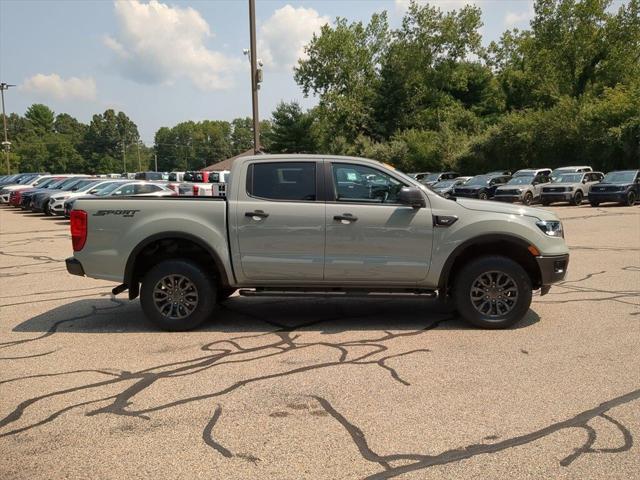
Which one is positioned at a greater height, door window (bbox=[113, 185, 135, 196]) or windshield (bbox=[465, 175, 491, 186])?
windshield (bbox=[465, 175, 491, 186])

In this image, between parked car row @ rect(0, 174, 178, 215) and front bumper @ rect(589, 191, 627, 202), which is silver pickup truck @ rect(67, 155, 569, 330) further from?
front bumper @ rect(589, 191, 627, 202)

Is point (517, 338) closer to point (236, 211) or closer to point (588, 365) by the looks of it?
point (588, 365)

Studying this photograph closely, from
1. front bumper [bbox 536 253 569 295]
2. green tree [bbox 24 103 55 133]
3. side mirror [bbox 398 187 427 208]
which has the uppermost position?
green tree [bbox 24 103 55 133]

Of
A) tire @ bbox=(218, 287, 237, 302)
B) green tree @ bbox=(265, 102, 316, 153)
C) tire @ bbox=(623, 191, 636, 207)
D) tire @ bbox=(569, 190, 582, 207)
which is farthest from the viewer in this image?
green tree @ bbox=(265, 102, 316, 153)

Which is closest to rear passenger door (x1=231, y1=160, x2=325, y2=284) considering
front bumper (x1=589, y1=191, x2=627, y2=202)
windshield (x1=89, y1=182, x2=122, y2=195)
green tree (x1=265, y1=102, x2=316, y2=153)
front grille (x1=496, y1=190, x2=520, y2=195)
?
windshield (x1=89, y1=182, x2=122, y2=195)

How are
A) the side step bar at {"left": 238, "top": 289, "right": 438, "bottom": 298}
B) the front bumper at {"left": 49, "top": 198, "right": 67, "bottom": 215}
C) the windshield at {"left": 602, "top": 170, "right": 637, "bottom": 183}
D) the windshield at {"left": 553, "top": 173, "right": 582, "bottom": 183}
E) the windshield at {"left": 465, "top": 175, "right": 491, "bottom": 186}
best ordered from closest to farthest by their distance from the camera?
the side step bar at {"left": 238, "top": 289, "right": 438, "bottom": 298} < the front bumper at {"left": 49, "top": 198, "right": 67, "bottom": 215} < the windshield at {"left": 602, "top": 170, "right": 637, "bottom": 183} < the windshield at {"left": 553, "top": 173, "right": 582, "bottom": 183} < the windshield at {"left": 465, "top": 175, "right": 491, "bottom": 186}

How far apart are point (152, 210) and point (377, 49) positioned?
68.5 metres

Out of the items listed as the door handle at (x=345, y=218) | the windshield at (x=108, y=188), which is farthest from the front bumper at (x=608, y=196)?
the door handle at (x=345, y=218)

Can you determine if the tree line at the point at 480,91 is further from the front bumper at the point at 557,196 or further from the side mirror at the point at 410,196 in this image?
the side mirror at the point at 410,196

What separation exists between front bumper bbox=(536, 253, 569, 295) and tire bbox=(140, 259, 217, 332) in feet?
11.4

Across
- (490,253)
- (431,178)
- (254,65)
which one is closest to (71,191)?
(254,65)

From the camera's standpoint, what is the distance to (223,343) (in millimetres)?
5742

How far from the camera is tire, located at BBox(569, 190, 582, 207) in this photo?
2697 cm

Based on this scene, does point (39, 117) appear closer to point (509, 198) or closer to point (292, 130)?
point (292, 130)
